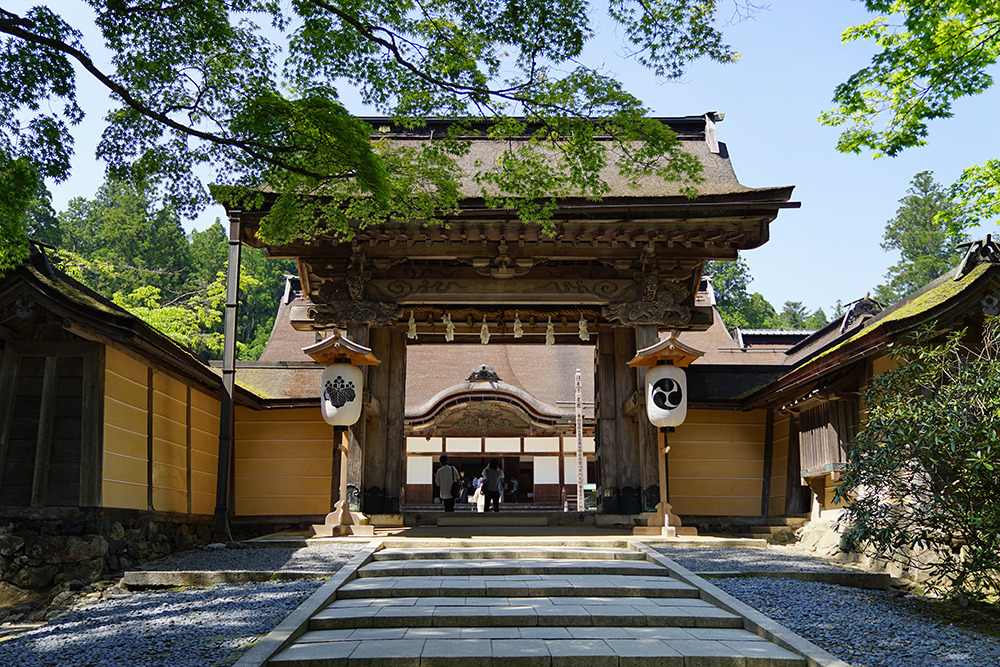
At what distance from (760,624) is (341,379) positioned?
20.4ft

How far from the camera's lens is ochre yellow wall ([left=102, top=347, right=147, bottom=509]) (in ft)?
25.7

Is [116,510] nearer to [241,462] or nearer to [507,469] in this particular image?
[241,462]

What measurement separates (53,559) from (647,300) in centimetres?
774

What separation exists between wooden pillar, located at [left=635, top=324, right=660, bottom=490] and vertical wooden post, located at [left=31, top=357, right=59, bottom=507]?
6963 millimetres

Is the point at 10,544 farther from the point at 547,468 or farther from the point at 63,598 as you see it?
the point at 547,468

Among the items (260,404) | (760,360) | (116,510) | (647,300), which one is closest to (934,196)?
(760,360)

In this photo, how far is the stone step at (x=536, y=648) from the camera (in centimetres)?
429

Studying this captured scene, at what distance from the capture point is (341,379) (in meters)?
9.77

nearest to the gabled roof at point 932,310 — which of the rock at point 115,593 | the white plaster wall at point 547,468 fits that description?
the rock at point 115,593

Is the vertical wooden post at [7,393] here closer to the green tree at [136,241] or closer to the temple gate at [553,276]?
the temple gate at [553,276]

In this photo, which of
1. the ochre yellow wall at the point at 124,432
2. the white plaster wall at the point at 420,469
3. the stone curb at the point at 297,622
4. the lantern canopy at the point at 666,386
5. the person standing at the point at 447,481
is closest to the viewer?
the stone curb at the point at 297,622

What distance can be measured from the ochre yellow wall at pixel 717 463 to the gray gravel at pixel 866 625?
5.42 meters

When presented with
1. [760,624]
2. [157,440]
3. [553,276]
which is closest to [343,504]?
[157,440]

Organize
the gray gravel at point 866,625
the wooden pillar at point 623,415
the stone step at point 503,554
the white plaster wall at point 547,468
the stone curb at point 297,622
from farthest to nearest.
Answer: the white plaster wall at point 547,468
the wooden pillar at point 623,415
the stone step at point 503,554
the gray gravel at point 866,625
the stone curb at point 297,622
